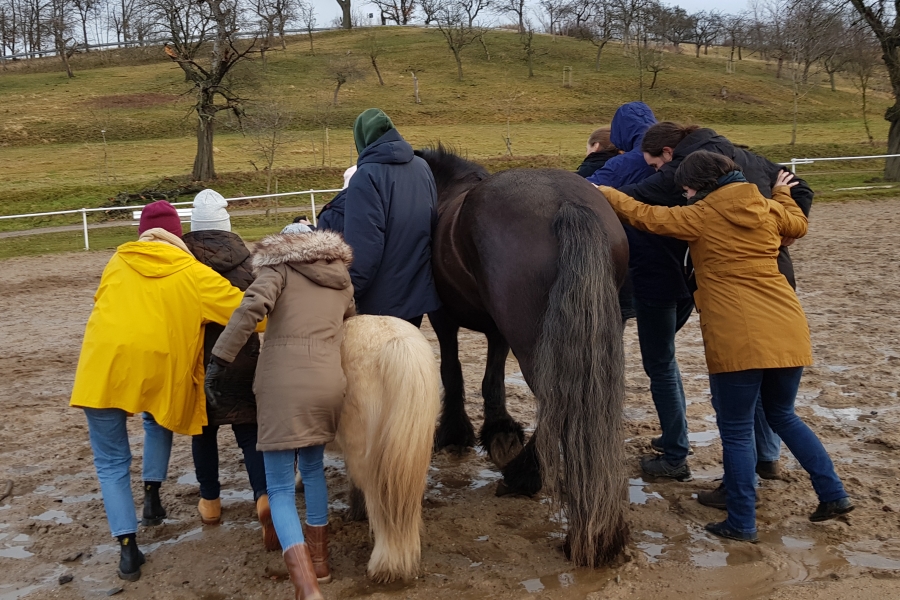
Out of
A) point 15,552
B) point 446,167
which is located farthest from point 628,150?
point 15,552

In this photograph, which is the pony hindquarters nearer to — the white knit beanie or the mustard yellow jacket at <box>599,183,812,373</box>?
the white knit beanie

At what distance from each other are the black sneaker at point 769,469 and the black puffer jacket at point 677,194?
3.56 ft

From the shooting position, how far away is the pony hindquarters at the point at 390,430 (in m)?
3.12

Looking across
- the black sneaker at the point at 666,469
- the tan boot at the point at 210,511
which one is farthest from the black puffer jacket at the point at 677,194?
the tan boot at the point at 210,511

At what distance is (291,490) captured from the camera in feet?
10.8

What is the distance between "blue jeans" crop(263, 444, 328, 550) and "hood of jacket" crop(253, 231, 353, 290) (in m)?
0.75

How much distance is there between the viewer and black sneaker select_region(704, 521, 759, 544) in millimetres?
3541

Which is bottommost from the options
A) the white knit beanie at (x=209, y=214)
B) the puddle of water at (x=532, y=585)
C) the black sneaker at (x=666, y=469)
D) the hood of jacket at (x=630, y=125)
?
the black sneaker at (x=666, y=469)

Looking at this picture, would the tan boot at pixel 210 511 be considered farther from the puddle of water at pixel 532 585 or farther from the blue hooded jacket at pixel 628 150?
the blue hooded jacket at pixel 628 150

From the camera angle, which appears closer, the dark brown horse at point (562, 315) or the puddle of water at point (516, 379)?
the dark brown horse at point (562, 315)

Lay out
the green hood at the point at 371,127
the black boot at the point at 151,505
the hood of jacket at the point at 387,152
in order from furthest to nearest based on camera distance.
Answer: the green hood at the point at 371,127
the hood of jacket at the point at 387,152
the black boot at the point at 151,505

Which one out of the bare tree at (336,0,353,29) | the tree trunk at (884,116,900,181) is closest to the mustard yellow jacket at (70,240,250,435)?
the tree trunk at (884,116,900,181)

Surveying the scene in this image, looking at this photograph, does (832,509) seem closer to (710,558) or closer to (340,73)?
(710,558)

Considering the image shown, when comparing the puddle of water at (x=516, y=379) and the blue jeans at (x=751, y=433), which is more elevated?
the blue jeans at (x=751, y=433)
